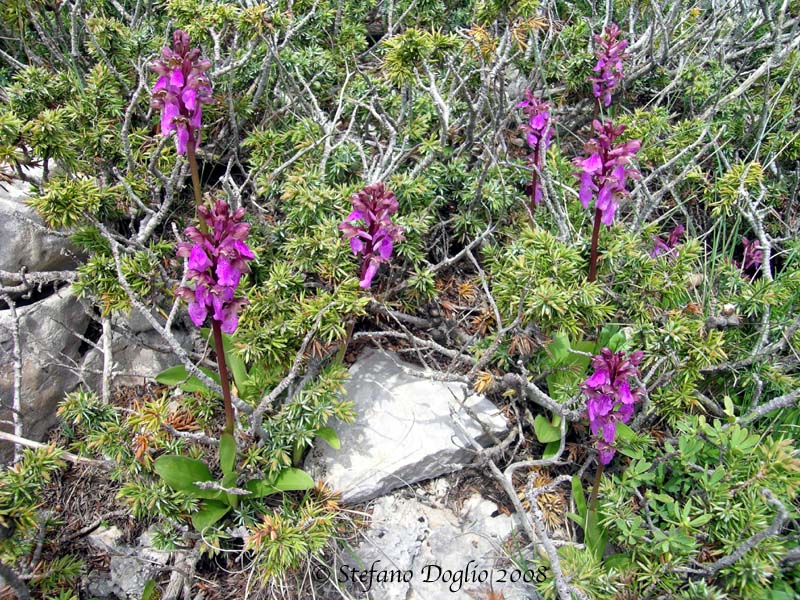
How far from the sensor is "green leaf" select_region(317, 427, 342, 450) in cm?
259

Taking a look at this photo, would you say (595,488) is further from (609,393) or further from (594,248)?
(594,248)

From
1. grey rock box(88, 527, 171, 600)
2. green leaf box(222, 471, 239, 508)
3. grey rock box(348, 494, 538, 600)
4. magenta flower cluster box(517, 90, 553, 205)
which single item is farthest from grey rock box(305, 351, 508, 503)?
magenta flower cluster box(517, 90, 553, 205)

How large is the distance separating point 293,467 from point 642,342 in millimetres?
1696

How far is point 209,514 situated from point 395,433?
35.1 inches

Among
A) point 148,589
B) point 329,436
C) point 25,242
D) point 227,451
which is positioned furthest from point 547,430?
point 25,242

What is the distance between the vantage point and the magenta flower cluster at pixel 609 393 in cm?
218

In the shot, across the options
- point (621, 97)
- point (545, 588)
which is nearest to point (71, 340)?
point (545, 588)

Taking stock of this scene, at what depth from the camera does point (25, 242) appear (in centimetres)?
305

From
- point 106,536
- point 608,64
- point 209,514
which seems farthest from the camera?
point 608,64

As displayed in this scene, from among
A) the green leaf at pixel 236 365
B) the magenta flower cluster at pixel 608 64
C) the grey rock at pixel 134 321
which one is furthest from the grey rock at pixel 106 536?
the magenta flower cluster at pixel 608 64

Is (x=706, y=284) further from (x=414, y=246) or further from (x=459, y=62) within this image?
(x=459, y=62)

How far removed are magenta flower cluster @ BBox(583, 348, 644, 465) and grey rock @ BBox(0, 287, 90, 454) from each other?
236 cm

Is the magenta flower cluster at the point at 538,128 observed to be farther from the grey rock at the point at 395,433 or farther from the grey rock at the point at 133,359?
the grey rock at the point at 133,359

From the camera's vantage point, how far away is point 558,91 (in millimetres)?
3822
